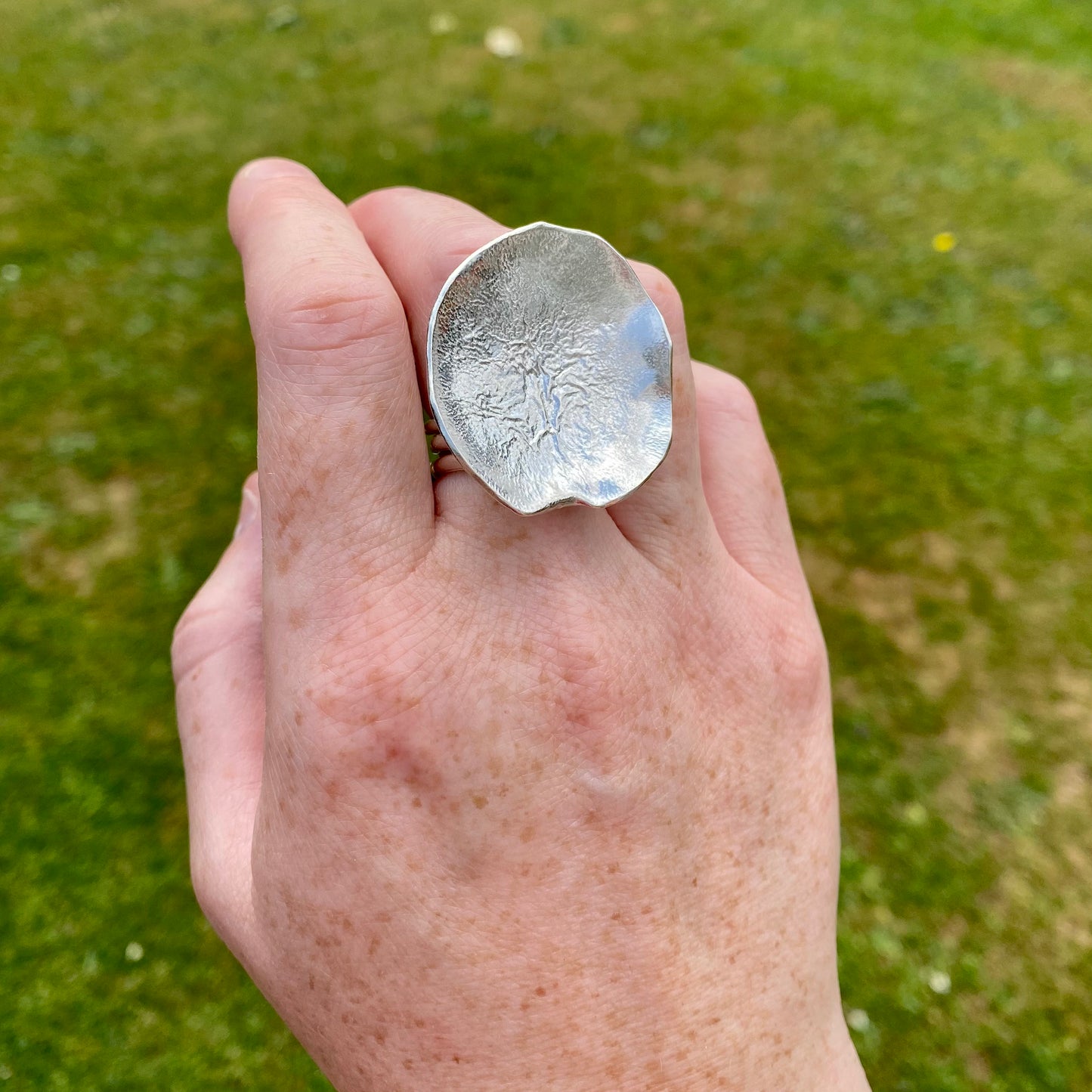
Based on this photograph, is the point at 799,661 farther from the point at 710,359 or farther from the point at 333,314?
the point at 710,359

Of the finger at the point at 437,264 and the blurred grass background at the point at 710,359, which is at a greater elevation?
the finger at the point at 437,264

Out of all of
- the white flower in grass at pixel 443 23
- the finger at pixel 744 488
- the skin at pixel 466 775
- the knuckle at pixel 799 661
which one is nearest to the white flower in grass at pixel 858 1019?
the skin at pixel 466 775

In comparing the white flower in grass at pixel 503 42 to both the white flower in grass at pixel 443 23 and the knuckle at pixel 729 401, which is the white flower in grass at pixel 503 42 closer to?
the white flower in grass at pixel 443 23

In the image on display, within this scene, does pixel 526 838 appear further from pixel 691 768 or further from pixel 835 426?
pixel 835 426

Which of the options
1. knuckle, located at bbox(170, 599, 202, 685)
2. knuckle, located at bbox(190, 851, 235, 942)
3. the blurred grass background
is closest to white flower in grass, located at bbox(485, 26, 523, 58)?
the blurred grass background

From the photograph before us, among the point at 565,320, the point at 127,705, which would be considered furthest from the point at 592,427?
the point at 127,705

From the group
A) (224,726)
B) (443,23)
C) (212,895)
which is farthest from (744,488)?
(443,23)

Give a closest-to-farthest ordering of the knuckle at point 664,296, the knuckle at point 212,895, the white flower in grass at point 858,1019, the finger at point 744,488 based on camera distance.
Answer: the knuckle at point 212,895, the knuckle at point 664,296, the finger at point 744,488, the white flower in grass at point 858,1019
